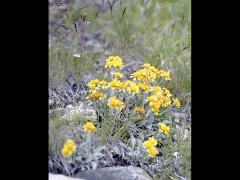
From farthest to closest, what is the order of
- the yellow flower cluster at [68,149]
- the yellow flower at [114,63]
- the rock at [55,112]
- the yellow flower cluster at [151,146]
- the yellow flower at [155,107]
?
the yellow flower at [114,63] < the yellow flower at [155,107] < the yellow flower cluster at [151,146] < the rock at [55,112] < the yellow flower cluster at [68,149]

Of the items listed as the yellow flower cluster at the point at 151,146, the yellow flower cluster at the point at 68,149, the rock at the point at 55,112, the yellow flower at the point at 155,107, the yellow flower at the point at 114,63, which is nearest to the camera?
the yellow flower cluster at the point at 68,149

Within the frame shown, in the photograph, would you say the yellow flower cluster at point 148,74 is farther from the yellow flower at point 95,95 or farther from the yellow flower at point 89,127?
the yellow flower at point 89,127

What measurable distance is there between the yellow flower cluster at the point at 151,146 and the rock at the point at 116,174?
0.34ft

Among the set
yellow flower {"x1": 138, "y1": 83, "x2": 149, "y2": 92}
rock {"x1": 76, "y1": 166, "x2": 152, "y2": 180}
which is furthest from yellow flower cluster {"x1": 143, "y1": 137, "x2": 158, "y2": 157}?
yellow flower {"x1": 138, "y1": 83, "x2": 149, "y2": 92}

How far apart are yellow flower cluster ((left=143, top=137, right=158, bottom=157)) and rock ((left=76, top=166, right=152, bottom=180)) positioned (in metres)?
0.10

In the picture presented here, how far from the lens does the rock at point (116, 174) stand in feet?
7.86

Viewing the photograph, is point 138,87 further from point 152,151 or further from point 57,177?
point 57,177

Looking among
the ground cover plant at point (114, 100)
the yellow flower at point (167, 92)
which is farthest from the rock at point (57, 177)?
the yellow flower at point (167, 92)

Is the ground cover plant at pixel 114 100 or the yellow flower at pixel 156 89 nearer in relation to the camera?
the ground cover plant at pixel 114 100

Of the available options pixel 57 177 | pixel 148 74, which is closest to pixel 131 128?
pixel 148 74
